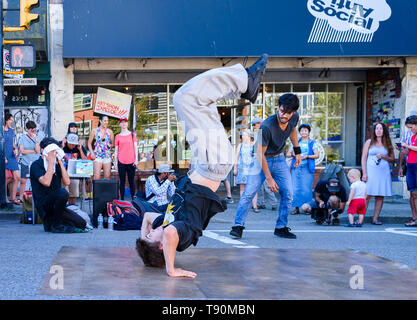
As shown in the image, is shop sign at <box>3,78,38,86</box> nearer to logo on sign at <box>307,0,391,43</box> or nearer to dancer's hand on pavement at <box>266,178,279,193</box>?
logo on sign at <box>307,0,391,43</box>

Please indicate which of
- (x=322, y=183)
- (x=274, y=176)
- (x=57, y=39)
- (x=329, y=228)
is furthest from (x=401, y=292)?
(x=57, y=39)

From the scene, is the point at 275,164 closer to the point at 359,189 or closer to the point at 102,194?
the point at 359,189

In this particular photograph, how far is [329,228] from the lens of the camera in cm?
916

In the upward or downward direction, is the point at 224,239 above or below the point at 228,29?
below

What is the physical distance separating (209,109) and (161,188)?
4.40 metres

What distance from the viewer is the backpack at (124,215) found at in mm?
8547

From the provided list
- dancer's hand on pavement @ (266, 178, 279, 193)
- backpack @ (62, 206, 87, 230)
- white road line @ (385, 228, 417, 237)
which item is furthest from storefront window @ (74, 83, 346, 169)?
dancer's hand on pavement @ (266, 178, 279, 193)

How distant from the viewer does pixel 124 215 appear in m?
8.61

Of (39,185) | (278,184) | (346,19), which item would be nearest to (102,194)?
(39,185)

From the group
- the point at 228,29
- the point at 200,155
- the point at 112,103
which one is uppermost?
the point at 228,29

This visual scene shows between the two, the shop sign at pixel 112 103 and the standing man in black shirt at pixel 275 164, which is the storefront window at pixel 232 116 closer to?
the shop sign at pixel 112 103

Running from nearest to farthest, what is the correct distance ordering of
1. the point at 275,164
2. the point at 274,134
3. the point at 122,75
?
1. the point at 274,134
2. the point at 275,164
3. the point at 122,75

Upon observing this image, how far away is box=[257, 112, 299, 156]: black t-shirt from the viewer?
701cm
